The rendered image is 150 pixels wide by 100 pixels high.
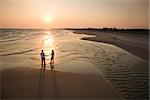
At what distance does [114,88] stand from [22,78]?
5.53 metres

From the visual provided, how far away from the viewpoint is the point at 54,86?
10188 mm

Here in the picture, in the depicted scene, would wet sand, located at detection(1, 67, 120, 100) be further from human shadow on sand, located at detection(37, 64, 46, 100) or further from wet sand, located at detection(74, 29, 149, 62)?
wet sand, located at detection(74, 29, 149, 62)

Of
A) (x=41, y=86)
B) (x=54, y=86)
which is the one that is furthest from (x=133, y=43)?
(x=41, y=86)

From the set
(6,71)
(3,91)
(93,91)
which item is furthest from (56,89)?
(6,71)

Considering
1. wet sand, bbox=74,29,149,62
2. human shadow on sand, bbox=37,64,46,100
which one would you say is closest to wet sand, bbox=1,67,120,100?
human shadow on sand, bbox=37,64,46,100

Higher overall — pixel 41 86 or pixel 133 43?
pixel 133 43

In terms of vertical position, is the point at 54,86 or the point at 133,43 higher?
the point at 133,43

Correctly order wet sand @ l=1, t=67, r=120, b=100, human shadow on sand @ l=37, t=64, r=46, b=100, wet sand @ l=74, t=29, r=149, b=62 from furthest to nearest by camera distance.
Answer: wet sand @ l=74, t=29, r=149, b=62
wet sand @ l=1, t=67, r=120, b=100
human shadow on sand @ l=37, t=64, r=46, b=100

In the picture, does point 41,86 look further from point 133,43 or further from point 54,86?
point 133,43

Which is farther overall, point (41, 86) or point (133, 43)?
point (133, 43)

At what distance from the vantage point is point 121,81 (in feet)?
38.4

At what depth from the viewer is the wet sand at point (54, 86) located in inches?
353

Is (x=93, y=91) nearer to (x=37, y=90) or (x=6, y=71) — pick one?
(x=37, y=90)

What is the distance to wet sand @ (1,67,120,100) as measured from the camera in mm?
8961
